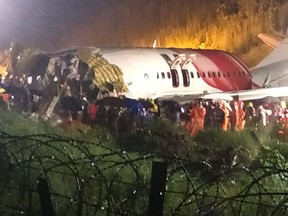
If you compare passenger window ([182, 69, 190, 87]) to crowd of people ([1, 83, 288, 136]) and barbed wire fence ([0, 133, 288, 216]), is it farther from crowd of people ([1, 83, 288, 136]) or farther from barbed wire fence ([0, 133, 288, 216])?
barbed wire fence ([0, 133, 288, 216])

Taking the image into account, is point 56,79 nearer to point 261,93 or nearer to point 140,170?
point 261,93

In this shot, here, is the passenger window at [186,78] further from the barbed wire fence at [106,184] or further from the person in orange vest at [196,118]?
the barbed wire fence at [106,184]

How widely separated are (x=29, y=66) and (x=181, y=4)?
118 cm

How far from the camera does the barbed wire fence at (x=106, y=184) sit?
338 cm

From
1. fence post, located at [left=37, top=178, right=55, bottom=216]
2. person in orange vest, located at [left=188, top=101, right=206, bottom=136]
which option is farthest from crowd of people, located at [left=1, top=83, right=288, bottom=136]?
fence post, located at [left=37, top=178, right=55, bottom=216]

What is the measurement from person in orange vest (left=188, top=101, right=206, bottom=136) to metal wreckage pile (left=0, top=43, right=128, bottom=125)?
0.49 meters

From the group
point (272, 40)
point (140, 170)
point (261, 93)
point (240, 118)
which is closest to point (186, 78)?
point (272, 40)

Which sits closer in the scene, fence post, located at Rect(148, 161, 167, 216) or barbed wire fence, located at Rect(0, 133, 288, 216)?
fence post, located at Rect(148, 161, 167, 216)

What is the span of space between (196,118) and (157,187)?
4.85ft

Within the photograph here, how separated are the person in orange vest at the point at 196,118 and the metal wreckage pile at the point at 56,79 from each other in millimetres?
488

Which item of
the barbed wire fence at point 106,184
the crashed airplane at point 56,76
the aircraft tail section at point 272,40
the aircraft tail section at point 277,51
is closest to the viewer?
the barbed wire fence at point 106,184

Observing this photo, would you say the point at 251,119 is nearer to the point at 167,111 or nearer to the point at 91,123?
the point at 167,111

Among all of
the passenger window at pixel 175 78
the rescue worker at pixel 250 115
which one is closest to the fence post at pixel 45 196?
the rescue worker at pixel 250 115

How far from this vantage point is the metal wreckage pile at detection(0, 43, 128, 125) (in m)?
4.83
